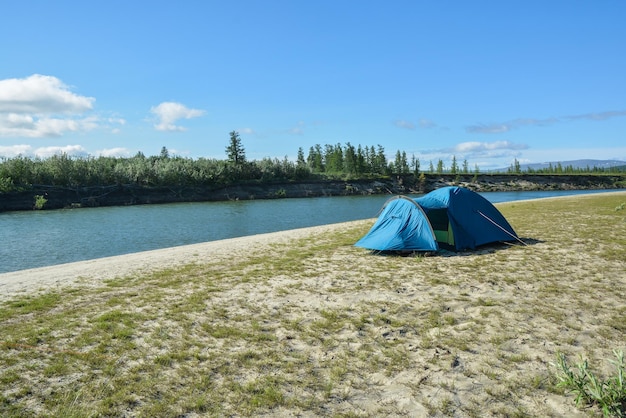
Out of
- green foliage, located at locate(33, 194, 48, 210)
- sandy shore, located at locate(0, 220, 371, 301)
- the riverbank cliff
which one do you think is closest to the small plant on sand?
sandy shore, located at locate(0, 220, 371, 301)

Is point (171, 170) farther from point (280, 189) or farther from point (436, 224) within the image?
point (436, 224)

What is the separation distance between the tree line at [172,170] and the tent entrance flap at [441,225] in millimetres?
64733

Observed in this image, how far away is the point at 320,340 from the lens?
21.9ft

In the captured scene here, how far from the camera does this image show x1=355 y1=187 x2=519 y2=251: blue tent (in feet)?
42.8

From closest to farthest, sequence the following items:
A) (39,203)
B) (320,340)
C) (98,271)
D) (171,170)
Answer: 1. (320,340)
2. (98,271)
3. (39,203)
4. (171,170)

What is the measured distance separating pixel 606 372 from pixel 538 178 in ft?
385

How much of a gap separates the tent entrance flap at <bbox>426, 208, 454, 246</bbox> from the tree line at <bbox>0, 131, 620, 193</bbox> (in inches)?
2549

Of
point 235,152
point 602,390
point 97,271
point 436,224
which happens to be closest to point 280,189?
point 235,152

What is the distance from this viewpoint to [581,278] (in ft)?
31.9

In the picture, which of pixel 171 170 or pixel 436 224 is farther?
pixel 171 170

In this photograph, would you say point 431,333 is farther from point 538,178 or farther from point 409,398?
point 538,178

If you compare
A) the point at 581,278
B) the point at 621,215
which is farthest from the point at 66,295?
the point at 621,215

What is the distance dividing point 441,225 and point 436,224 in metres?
0.17

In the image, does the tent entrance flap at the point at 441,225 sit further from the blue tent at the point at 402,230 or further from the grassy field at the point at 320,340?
the grassy field at the point at 320,340
